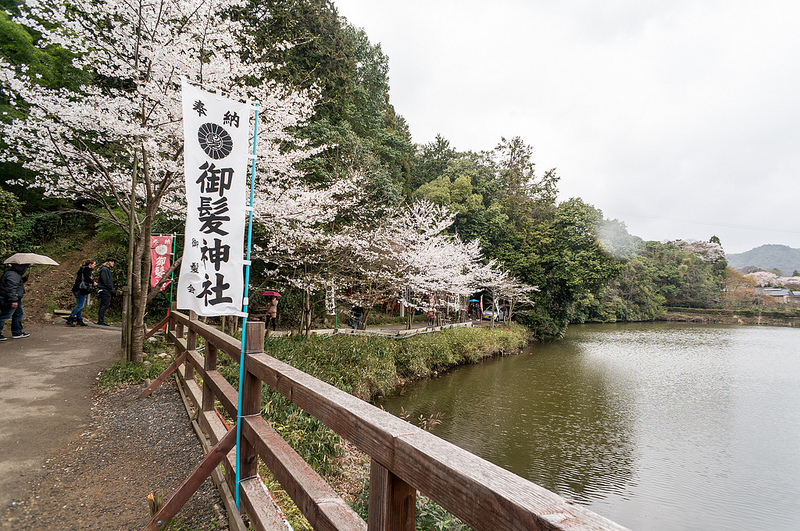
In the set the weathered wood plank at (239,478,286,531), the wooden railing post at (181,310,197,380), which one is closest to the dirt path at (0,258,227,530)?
the wooden railing post at (181,310,197,380)

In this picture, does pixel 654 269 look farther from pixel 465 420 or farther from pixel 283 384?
pixel 283 384

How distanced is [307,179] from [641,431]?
11.0 m

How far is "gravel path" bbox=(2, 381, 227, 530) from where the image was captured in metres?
2.83

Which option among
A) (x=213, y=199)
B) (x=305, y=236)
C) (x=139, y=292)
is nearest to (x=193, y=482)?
(x=213, y=199)

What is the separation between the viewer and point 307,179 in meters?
12.2

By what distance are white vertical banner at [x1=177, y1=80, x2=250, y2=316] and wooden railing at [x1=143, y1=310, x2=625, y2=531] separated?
400 millimetres

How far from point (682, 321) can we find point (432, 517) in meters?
44.8

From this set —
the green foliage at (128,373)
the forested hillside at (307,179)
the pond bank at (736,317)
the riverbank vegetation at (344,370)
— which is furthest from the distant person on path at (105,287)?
the pond bank at (736,317)

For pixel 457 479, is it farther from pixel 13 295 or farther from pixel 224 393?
pixel 13 295

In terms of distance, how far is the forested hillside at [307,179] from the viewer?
6.46 m

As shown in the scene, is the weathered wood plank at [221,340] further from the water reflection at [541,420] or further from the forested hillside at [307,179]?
the water reflection at [541,420]

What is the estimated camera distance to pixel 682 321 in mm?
38875

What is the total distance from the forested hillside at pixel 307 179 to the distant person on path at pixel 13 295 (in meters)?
1.70

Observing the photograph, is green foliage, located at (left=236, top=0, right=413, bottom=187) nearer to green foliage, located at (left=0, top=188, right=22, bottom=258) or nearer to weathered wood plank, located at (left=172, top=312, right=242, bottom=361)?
green foliage, located at (left=0, top=188, right=22, bottom=258)
